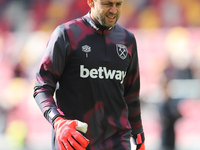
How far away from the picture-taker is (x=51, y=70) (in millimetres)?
2574

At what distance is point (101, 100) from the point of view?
8.80ft

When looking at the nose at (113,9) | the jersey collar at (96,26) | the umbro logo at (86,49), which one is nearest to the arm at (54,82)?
the umbro logo at (86,49)

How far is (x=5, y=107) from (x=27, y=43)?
1.71m

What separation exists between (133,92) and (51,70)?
78 centimetres

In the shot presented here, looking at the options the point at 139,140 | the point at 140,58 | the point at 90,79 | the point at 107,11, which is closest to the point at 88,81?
the point at 90,79

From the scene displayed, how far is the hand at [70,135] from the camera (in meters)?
2.36

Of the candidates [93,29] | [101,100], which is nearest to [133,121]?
[101,100]

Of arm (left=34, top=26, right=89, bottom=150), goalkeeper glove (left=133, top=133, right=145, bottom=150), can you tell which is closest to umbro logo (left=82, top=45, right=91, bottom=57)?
arm (left=34, top=26, right=89, bottom=150)

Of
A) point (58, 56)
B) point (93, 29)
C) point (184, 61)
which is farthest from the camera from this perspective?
point (184, 61)

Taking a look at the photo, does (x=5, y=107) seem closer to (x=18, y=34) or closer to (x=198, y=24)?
(x=18, y=34)

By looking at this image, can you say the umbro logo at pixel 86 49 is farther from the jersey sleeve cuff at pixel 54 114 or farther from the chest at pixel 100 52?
the jersey sleeve cuff at pixel 54 114

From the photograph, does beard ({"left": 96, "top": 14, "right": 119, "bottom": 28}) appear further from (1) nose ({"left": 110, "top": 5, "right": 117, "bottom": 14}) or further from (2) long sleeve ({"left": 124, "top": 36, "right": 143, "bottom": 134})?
(2) long sleeve ({"left": 124, "top": 36, "right": 143, "bottom": 134})

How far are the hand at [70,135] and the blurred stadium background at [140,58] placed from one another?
606cm

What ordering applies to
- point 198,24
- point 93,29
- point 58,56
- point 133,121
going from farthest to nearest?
point 198,24, point 133,121, point 93,29, point 58,56
